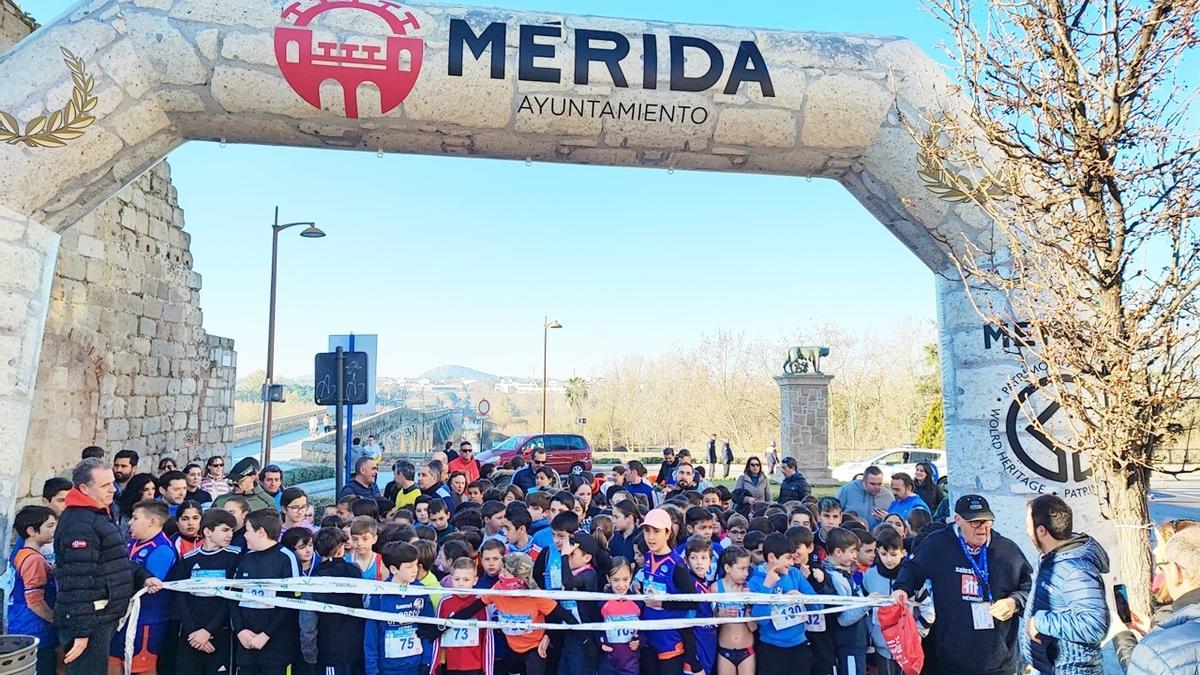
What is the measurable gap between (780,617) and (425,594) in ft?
6.73

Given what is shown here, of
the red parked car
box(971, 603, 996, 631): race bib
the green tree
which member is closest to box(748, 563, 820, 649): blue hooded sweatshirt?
box(971, 603, 996, 631): race bib

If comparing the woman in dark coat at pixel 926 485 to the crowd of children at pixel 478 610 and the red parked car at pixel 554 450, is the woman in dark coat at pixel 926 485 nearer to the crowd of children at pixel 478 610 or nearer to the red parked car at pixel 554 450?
the crowd of children at pixel 478 610

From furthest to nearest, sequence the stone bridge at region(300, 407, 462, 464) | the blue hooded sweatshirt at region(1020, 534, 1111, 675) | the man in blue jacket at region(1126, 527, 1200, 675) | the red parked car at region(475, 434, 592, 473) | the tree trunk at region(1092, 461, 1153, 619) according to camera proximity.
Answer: the stone bridge at region(300, 407, 462, 464), the red parked car at region(475, 434, 592, 473), the tree trunk at region(1092, 461, 1153, 619), the blue hooded sweatshirt at region(1020, 534, 1111, 675), the man in blue jacket at region(1126, 527, 1200, 675)

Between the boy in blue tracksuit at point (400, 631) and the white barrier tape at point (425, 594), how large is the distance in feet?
0.24

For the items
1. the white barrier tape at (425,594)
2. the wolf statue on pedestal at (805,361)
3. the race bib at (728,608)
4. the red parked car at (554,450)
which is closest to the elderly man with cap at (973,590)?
the white barrier tape at (425,594)

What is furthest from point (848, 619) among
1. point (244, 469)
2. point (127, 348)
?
point (127, 348)

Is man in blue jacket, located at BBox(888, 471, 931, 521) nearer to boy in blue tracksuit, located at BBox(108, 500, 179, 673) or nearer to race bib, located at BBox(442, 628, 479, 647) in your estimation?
race bib, located at BBox(442, 628, 479, 647)

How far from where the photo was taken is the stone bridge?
24.2 meters

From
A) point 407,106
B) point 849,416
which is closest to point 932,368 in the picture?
point 849,416

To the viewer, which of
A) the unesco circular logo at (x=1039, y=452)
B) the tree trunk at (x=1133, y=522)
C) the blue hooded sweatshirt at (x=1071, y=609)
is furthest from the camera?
the unesco circular logo at (x=1039, y=452)

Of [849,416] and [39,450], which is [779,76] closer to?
[39,450]

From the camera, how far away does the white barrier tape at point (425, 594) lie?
4176mm

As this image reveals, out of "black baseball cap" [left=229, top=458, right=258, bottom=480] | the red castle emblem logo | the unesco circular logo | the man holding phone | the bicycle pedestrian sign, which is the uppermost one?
the red castle emblem logo

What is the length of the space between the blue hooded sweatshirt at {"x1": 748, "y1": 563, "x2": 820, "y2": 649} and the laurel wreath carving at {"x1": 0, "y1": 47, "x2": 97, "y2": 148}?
5186 mm
